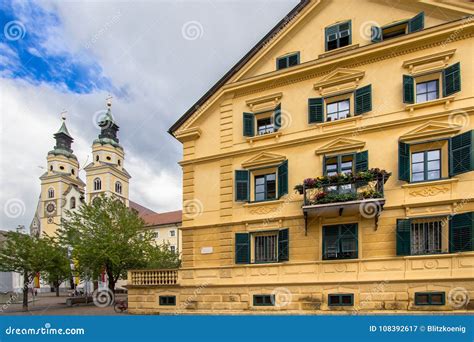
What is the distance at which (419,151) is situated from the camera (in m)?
15.8

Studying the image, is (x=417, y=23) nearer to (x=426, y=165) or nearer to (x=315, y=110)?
(x=315, y=110)

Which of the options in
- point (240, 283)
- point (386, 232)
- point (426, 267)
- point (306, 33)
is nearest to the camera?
point (426, 267)

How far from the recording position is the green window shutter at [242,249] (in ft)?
59.3

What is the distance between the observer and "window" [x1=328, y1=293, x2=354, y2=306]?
615 inches

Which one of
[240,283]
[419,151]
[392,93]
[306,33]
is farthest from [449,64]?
[240,283]

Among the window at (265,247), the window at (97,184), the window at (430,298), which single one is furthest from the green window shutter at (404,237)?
the window at (97,184)

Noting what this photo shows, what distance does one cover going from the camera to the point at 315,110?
58.5 ft

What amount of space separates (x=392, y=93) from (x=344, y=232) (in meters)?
6.44

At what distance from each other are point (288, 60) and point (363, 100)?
4.71 m

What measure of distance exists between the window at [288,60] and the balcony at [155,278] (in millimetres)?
11927

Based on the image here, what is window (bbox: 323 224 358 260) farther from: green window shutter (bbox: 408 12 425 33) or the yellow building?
green window shutter (bbox: 408 12 425 33)

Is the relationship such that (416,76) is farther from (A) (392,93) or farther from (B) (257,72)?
(B) (257,72)
